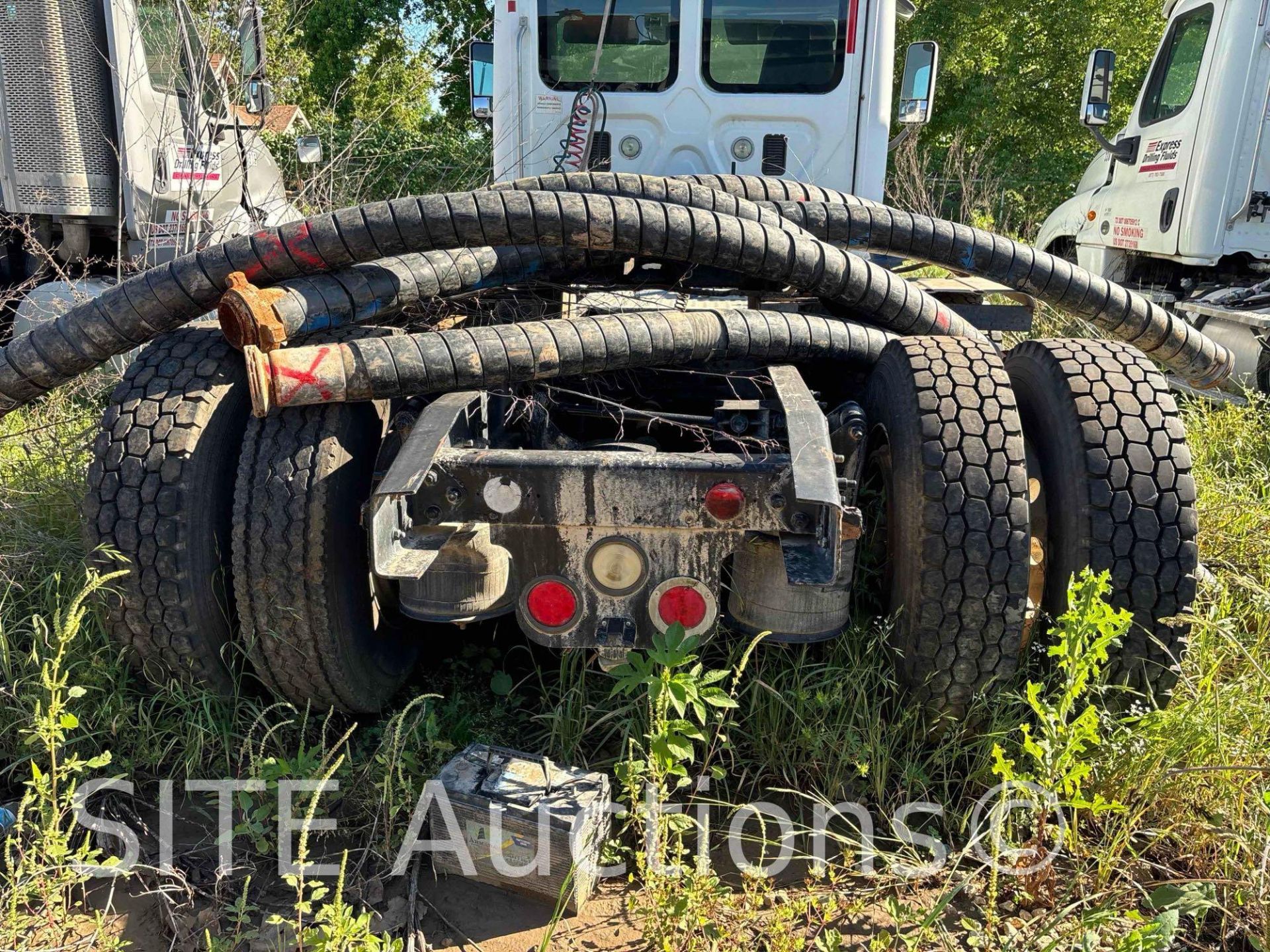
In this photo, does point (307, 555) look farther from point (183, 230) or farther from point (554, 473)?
point (183, 230)

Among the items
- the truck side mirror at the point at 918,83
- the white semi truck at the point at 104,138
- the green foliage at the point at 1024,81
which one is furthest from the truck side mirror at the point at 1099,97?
the green foliage at the point at 1024,81

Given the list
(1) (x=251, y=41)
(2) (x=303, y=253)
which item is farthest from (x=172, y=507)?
(1) (x=251, y=41)

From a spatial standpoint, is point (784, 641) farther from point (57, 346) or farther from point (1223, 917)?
point (57, 346)

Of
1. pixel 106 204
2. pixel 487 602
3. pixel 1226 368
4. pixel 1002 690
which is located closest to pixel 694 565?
pixel 487 602

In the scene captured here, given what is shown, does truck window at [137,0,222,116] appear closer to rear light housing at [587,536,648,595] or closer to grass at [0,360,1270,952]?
grass at [0,360,1270,952]

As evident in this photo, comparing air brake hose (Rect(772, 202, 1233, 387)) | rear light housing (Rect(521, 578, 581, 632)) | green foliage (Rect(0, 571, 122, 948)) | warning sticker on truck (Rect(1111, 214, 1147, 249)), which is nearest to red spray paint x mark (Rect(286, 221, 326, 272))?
green foliage (Rect(0, 571, 122, 948))

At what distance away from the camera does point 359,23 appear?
18078 millimetres

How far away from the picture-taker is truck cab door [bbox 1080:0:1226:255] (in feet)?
21.4

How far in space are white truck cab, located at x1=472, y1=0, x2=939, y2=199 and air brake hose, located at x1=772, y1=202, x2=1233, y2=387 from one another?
1.50 metres

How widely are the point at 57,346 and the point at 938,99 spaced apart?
17.6 meters

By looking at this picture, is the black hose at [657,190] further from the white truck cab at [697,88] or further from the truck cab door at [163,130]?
the truck cab door at [163,130]

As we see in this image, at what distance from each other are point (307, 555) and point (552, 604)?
2.11ft

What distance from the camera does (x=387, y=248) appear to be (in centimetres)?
280

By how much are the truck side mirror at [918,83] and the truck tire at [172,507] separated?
387cm
